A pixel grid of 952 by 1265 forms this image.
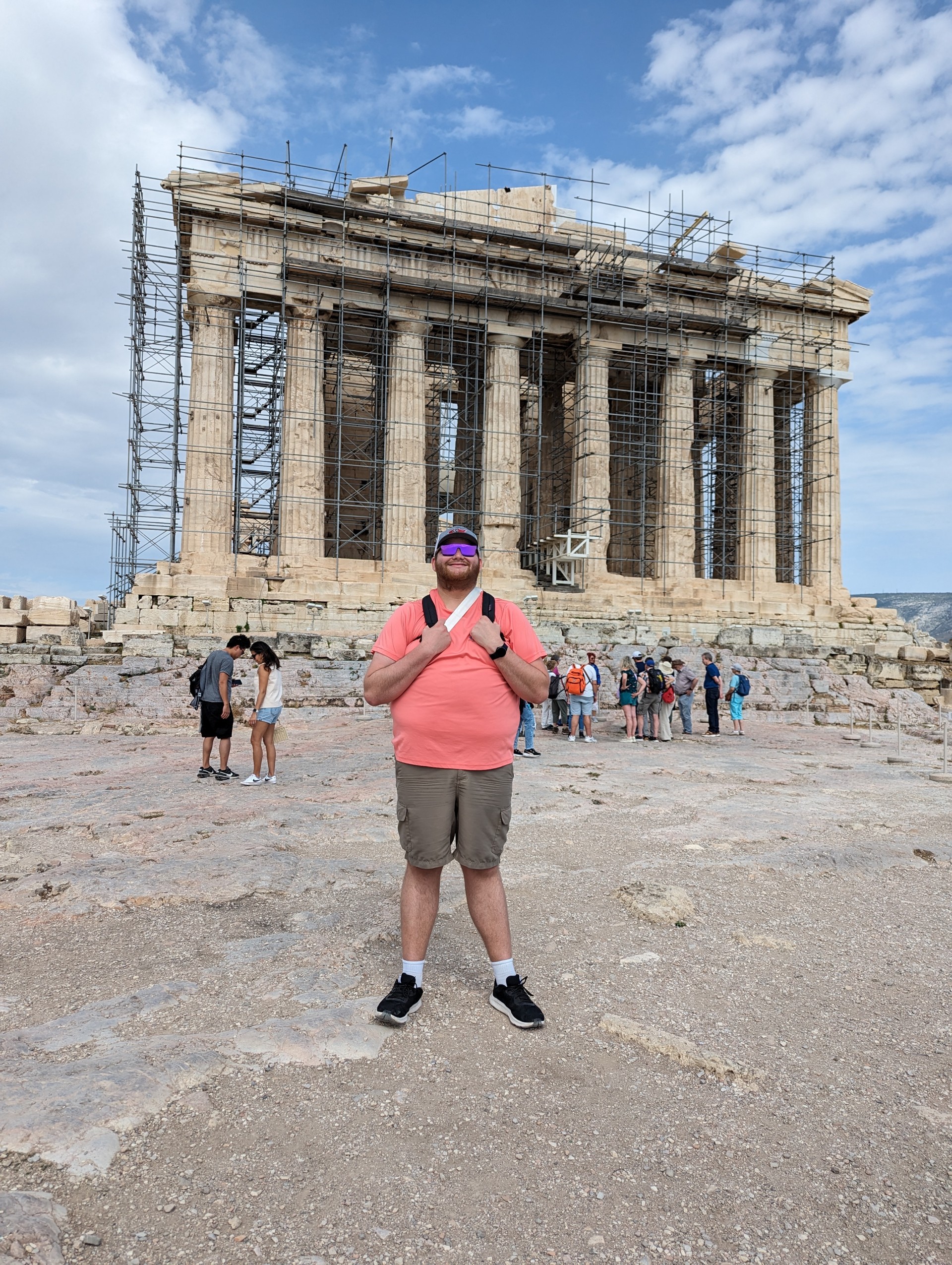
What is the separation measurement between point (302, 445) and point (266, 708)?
14942 mm

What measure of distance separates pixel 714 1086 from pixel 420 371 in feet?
72.6

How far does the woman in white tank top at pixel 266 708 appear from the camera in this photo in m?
7.34

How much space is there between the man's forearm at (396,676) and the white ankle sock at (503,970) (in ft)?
3.48

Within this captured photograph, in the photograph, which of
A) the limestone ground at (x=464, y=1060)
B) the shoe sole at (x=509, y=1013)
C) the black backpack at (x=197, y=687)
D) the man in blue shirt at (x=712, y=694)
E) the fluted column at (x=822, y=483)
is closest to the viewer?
the limestone ground at (x=464, y=1060)

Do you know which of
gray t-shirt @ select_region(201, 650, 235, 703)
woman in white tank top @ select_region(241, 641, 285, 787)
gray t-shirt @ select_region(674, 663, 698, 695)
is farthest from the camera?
gray t-shirt @ select_region(674, 663, 698, 695)

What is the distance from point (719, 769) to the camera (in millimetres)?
9555

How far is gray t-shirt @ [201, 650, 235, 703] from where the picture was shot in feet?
26.0

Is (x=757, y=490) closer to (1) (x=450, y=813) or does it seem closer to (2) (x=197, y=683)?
(2) (x=197, y=683)

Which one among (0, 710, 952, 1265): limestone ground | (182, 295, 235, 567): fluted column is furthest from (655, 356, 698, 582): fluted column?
(0, 710, 952, 1265): limestone ground

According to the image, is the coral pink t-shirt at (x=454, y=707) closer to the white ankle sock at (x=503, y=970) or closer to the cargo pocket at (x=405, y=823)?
the cargo pocket at (x=405, y=823)

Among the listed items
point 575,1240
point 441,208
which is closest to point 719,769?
point 575,1240

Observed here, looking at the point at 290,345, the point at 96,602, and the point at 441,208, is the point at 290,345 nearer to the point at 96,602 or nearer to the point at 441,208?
the point at 441,208

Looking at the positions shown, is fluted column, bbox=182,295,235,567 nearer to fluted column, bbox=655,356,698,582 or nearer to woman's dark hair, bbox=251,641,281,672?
fluted column, bbox=655,356,698,582

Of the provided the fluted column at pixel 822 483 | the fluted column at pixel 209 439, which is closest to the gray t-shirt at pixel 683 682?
the fluted column at pixel 209 439
